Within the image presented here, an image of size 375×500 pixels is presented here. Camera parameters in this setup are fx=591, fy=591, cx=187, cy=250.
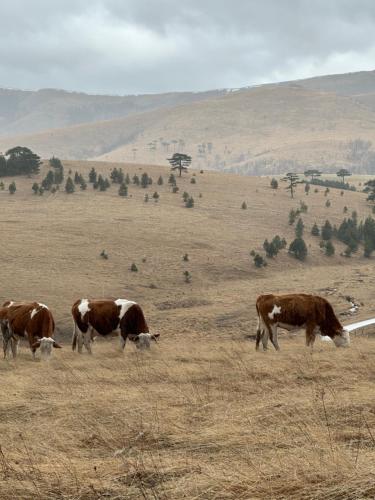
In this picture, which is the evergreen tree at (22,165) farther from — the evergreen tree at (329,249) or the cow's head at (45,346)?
the cow's head at (45,346)

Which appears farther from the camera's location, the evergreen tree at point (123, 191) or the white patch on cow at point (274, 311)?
the evergreen tree at point (123, 191)

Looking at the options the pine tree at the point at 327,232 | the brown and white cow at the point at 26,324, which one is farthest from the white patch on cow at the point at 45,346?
the pine tree at the point at 327,232

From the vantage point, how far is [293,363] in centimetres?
1370

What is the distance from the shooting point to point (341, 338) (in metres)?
18.2

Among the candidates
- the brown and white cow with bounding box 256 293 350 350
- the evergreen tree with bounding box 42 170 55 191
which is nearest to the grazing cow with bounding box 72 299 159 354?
the brown and white cow with bounding box 256 293 350 350

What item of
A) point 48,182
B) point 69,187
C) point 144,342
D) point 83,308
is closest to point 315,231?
point 69,187

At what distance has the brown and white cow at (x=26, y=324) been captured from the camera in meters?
17.9

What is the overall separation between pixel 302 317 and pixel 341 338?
1.39 metres

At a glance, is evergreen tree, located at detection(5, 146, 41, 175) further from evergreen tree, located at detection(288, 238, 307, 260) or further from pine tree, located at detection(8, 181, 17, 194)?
evergreen tree, located at detection(288, 238, 307, 260)

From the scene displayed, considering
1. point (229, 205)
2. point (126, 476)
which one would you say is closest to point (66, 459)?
point (126, 476)

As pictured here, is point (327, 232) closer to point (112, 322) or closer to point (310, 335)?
point (310, 335)

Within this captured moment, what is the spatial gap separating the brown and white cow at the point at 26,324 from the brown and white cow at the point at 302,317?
653 cm

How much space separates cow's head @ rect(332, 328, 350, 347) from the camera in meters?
18.2

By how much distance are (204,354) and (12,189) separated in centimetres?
6812
